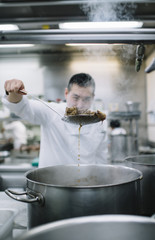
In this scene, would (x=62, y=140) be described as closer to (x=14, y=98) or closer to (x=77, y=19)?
(x=14, y=98)

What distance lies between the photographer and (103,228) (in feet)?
1.41

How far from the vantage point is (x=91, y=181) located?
0.97m

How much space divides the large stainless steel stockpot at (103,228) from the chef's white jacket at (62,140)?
113 cm

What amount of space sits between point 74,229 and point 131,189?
0.25 metres

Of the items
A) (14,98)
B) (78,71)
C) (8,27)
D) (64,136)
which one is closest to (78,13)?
(8,27)

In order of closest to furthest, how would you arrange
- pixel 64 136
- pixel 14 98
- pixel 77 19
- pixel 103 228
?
pixel 103 228, pixel 77 19, pixel 14 98, pixel 64 136

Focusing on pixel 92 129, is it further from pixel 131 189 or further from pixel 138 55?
pixel 131 189

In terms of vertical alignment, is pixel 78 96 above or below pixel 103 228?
above

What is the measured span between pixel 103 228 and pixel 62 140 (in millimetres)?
1255

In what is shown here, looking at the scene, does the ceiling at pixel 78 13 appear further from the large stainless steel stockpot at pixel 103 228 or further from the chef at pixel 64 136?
the large stainless steel stockpot at pixel 103 228

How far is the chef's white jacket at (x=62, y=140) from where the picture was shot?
1.61m

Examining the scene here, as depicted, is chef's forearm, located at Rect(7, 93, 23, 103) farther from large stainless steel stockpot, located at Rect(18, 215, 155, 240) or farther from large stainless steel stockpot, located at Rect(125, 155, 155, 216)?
large stainless steel stockpot, located at Rect(18, 215, 155, 240)

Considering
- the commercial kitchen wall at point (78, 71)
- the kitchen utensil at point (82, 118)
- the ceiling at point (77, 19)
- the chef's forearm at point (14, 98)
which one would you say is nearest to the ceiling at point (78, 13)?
the ceiling at point (77, 19)

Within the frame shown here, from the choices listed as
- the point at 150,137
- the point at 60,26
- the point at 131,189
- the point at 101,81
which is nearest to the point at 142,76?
the point at 101,81
